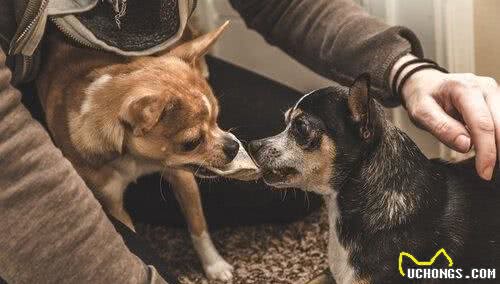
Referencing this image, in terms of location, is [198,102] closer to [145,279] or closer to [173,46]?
[173,46]

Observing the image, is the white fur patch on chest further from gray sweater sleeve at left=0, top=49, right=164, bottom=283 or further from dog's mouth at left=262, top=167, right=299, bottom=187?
gray sweater sleeve at left=0, top=49, right=164, bottom=283

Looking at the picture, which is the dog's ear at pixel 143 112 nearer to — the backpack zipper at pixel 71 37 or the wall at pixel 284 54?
the backpack zipper at pixel 71 37

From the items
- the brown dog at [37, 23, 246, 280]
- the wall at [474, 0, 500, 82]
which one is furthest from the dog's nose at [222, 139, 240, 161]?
the wall at [474, 0, 500, 82]

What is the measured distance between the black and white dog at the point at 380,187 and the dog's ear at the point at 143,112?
14 cm

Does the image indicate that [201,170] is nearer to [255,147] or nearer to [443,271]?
[255,147]

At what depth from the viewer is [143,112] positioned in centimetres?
81

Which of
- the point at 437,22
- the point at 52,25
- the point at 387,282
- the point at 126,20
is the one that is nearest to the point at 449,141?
the point at 387,282

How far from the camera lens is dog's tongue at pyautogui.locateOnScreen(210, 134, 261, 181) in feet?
2.76

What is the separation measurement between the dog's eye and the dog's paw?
19 cm

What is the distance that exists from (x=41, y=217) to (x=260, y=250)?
411mm

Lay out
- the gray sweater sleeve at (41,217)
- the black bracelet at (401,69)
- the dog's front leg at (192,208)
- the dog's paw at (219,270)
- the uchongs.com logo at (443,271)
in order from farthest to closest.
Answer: the dog's front leg at (192,208) < the dog's paw at (219,270) < the black bracelet at (401,69) < the uchongs.com logo at (443,271) < the gray sweater sleeve at (41,217)

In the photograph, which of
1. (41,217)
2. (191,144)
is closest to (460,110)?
(191,144)

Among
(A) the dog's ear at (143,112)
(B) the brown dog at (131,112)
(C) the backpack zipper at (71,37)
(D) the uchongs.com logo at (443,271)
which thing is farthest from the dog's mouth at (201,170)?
(D) the uchongs.com logo at (443,271)

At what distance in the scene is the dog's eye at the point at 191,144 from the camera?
35.4 inches
